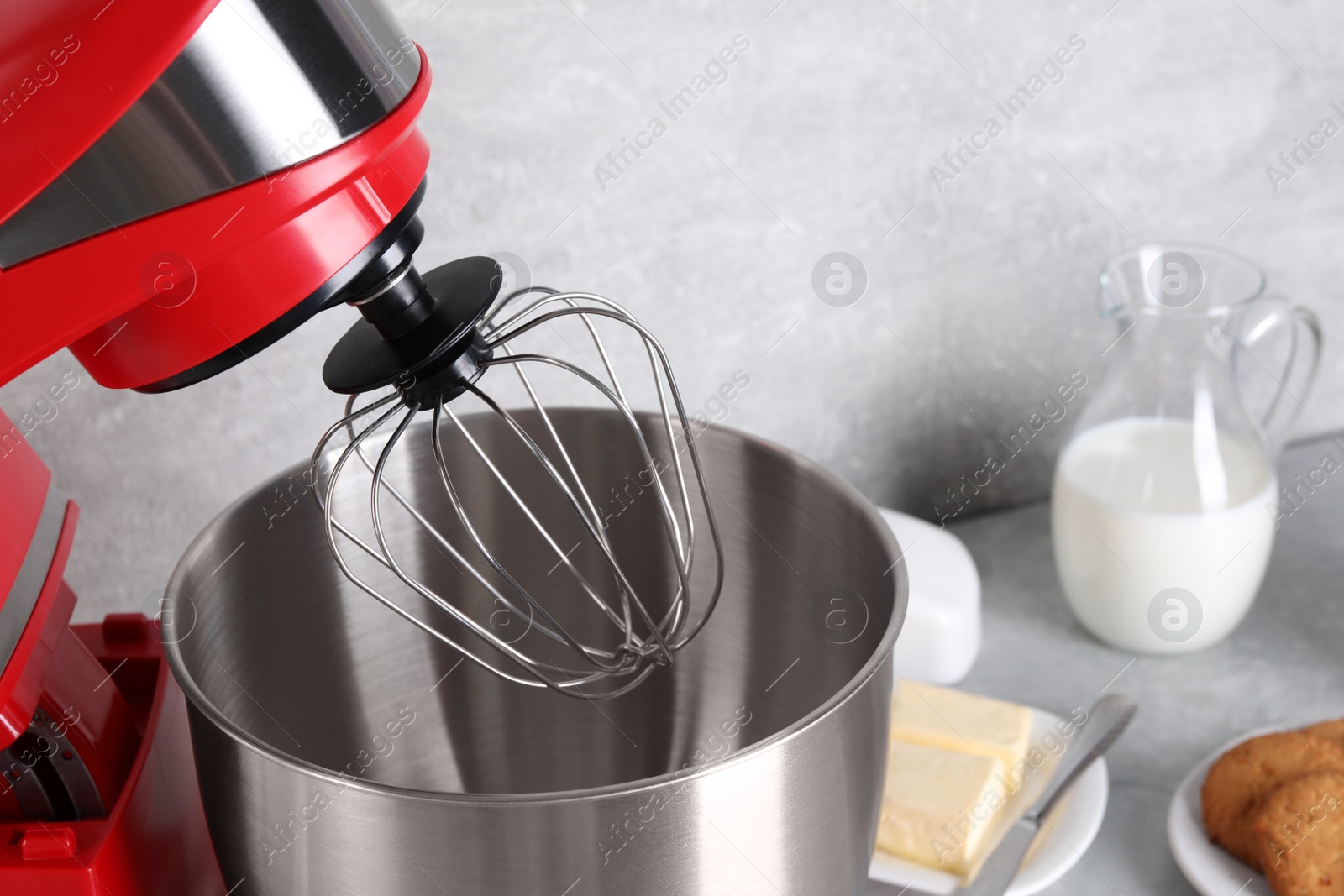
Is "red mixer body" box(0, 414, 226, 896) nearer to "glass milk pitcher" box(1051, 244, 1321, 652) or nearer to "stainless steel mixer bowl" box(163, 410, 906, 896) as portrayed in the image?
"stainless steel mixer bowl" box(163, 410, 906, 896)

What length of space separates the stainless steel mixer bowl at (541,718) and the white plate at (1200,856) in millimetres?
193

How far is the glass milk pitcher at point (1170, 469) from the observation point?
62 cm

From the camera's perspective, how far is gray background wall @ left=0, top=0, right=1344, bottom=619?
563 millimetres

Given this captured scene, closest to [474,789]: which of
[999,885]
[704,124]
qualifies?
[999,885]

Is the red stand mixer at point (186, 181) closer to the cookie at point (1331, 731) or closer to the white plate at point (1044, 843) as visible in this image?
the white plate at point (1044, 843)

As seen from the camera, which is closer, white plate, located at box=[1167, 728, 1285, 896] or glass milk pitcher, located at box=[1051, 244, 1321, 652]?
white plate, located at box=[1167, 728, 1285, 896]

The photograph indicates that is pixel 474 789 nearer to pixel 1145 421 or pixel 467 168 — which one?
pixel 467 168

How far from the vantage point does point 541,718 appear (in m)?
0.49

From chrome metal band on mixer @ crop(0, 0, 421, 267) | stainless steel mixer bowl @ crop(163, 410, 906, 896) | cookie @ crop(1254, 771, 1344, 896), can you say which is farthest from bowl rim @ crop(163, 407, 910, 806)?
cookie @ crop(1254, 771, 1344, 896)

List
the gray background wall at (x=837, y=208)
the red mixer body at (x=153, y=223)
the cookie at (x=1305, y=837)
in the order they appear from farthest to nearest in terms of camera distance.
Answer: the gray background wall at (x=837, y=208)
the cookie at (x=1305, y=837)
the red mixer body at (x=153, y=223)

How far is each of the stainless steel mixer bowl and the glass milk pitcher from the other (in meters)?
0.28

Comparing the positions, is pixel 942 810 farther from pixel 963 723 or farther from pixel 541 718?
pixel 541 718

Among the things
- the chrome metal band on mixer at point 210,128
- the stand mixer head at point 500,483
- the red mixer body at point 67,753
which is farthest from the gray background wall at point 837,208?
the chrome metal band on mixer at point 210,128

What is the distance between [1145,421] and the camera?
2.16ft
